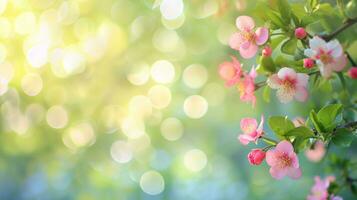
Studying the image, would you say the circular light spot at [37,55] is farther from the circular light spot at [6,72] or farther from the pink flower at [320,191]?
the pink flower at [320,191]

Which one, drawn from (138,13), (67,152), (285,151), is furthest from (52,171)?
(285,151)

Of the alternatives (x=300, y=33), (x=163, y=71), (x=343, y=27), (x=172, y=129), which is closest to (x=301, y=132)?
(x=300, y=33)

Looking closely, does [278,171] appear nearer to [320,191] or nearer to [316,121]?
[316,121]

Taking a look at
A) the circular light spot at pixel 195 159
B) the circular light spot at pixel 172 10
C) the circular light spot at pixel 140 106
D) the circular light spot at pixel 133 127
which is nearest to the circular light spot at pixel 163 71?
the circular light spot at pixel 140 106

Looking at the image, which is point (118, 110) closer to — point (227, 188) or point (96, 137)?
point (96, 137)

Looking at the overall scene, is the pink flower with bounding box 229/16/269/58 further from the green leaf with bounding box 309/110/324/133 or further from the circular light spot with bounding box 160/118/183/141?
the circular light spot with bounding box 160/118/183/141
